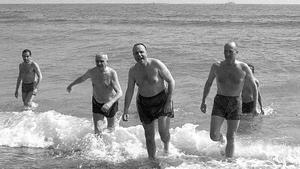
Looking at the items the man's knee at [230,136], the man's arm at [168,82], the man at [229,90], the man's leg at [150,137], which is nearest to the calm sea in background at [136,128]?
the man's leg at [150,137]

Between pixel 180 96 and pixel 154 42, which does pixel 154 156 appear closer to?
pixel 180 96

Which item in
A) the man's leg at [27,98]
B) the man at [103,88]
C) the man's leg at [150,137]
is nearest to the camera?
the man's leg at [150,137]

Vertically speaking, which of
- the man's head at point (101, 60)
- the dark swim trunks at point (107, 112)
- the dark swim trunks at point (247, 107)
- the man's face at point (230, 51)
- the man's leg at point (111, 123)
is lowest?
the dark swim trunks at point (247, 107)

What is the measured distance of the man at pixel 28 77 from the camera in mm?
10094

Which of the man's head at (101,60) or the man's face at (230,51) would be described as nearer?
the man's face at (230,51)

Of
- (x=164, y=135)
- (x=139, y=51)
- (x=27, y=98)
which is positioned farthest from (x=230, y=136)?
(x=27, y=98)

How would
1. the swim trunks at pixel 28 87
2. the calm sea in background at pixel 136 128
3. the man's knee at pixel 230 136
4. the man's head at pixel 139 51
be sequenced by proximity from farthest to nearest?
the swim trunks at pixel 28 87 < the calm sea in background at pixel 136 128 < the man's knee at pixel 230 136 < the man's head at pixel 139 51

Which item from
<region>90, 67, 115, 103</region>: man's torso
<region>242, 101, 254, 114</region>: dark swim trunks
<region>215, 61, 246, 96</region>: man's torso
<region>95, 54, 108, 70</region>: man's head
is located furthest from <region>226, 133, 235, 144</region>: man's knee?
<region>242, 101, 254, 114</region>: dark swim trunks

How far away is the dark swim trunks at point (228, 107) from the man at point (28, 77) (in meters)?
5.16

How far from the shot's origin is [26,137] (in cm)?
838

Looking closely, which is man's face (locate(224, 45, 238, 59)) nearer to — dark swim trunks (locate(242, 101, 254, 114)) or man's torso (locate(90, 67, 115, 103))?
man's torso (locate(90, 67, 115, 103))

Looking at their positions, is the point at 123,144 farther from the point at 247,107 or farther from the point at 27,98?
the point at 27,98

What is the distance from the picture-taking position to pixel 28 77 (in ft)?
33.5

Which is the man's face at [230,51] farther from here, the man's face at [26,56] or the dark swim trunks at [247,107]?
the man's face at [26,56]
